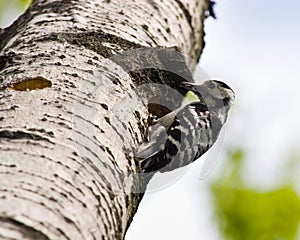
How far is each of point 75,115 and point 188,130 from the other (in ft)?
4.78

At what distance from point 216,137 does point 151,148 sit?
159 cm

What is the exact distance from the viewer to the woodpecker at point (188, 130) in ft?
10.9

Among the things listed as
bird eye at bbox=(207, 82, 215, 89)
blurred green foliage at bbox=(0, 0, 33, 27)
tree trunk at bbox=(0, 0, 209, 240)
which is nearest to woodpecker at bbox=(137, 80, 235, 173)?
bird eye at bbox=(207, 82, 215, 89)

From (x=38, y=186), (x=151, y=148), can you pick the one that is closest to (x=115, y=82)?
(x=151, y=148)

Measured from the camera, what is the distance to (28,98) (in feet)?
8.80

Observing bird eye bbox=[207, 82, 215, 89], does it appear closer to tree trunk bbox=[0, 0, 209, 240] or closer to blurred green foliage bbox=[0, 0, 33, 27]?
tree trunk bbox=[0, 0, 209, 240]

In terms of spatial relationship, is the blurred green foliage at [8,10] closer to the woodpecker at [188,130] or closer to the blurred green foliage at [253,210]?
the woodpecker at [188,130]

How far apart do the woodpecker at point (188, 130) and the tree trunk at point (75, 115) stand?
15 cm

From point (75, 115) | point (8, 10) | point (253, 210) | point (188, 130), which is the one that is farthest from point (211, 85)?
point (75, 115)

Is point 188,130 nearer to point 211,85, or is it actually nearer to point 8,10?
point 211,85

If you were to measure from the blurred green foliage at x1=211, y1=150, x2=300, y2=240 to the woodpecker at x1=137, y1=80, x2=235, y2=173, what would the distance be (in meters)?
0.57

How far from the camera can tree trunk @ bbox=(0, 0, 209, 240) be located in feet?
7.12

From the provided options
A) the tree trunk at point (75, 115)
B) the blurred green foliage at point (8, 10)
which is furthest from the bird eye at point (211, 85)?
the blurred green foliage at point (8, 10)

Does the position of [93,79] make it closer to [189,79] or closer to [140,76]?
[140,76]
